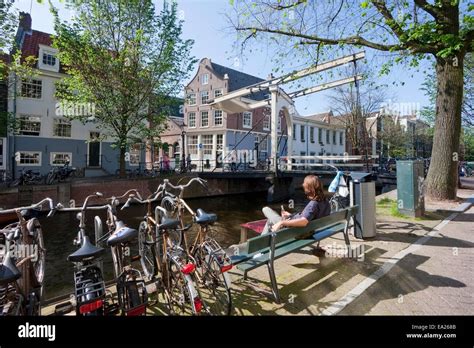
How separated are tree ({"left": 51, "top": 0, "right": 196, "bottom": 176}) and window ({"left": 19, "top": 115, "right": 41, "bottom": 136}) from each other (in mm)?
4525

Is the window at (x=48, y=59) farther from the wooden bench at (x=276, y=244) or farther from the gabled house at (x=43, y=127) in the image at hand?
the wooden bench at (x=276, y=244)

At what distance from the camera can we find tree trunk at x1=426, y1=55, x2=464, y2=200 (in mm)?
8070

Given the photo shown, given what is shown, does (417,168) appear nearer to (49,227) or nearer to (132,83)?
(49,227)

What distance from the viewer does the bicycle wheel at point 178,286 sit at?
8.10 ft

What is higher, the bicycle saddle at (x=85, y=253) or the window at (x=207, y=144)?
the window at (x=207, y=144)

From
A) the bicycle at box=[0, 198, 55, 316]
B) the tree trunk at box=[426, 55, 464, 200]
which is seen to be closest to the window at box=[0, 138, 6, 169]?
the bicycle at box=[0, 198, 55, 316]

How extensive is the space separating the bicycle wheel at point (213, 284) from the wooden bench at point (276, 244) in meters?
0.22

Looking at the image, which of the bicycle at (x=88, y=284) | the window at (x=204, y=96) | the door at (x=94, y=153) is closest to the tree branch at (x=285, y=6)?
the bicycle at (x=88, y=284)

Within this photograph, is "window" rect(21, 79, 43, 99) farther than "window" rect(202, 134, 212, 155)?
No

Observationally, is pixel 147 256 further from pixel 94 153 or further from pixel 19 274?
pixel 94 153

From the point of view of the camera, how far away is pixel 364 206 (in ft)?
16.7

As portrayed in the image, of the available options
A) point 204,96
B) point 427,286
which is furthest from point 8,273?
point 204,96

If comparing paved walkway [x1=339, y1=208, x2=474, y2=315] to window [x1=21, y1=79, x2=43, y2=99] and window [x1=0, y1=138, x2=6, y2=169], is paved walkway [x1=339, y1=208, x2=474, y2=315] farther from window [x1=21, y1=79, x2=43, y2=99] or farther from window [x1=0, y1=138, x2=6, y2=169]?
window [x1=21, y1=79, x2=43, y2=99]

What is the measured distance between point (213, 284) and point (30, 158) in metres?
20.7
